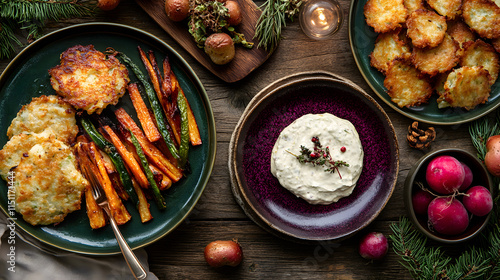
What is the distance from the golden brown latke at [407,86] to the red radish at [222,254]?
179 centimetres

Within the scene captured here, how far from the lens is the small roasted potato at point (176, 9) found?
9.05ft

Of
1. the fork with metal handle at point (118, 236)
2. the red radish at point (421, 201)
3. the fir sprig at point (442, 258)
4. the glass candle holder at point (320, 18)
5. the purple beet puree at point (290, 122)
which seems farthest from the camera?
the glass candle holder at point (320, 18)

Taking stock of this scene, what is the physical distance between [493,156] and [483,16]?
1.12 meters

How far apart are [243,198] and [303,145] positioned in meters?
0.65

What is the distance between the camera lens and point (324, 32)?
3.03 metres

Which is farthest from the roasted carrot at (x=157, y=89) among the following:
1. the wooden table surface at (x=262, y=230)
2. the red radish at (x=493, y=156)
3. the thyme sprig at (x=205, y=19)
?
the red radish at (x=493, y=156)

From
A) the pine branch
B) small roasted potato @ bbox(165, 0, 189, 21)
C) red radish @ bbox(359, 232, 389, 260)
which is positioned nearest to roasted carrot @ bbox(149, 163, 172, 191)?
small roasted potato @ bbox(165, 0, 189, 21)

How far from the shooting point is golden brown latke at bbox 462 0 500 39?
9.47ft

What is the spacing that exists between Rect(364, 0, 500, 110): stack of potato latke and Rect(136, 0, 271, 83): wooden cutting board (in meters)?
0.93

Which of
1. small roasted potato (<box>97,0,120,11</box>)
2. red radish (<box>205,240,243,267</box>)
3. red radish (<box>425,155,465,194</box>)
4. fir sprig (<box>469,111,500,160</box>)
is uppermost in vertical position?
small roasted potato (<box>97,0,120,11</box>)

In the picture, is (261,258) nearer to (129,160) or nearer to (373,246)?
(373,246)

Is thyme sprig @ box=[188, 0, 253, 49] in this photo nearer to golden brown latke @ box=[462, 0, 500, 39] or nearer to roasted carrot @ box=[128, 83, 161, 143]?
roasted carrot @ box=[128, 83, 161, 143]

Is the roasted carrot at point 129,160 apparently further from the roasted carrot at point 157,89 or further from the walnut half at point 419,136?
the walnut half at point 419,136

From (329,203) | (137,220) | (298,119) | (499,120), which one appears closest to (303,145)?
(298,119)
